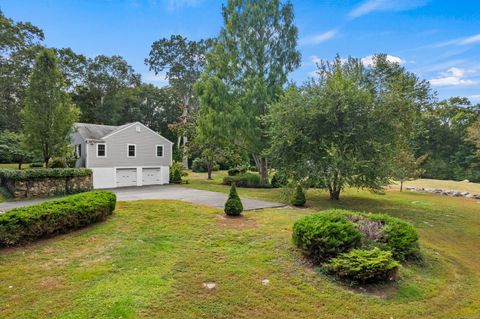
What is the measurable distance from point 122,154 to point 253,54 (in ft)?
40.7

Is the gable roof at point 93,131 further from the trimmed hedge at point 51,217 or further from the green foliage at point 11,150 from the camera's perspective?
the trimmed hedge at point 51,217

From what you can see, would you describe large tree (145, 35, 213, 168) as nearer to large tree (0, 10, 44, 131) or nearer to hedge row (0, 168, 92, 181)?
large tree (0, 10, 44, 131)

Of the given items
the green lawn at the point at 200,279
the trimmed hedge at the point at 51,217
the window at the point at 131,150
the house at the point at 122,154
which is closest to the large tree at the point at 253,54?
the house at the point at 122,154

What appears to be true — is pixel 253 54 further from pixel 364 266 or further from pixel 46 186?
pixel 364 266

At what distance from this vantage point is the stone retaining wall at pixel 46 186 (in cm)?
1516

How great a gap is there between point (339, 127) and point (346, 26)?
4868 mm

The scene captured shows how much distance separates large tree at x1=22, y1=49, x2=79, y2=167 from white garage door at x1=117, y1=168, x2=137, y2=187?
509 cm

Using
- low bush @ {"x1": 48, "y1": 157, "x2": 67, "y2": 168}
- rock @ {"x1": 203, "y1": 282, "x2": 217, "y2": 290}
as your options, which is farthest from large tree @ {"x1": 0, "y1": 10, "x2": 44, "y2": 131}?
rock @ {"x1": 203, "y1": 282, "x2": 217, "y2": 290}

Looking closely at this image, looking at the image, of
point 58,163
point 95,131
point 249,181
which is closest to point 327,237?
point 249,181

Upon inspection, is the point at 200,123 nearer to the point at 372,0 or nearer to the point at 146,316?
the point at 372,0

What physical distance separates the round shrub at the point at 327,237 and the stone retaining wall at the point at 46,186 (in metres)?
15.1

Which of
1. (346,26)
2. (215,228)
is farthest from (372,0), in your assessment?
(215,228)

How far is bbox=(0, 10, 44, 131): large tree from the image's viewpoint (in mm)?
29516

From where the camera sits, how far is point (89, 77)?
129ft
